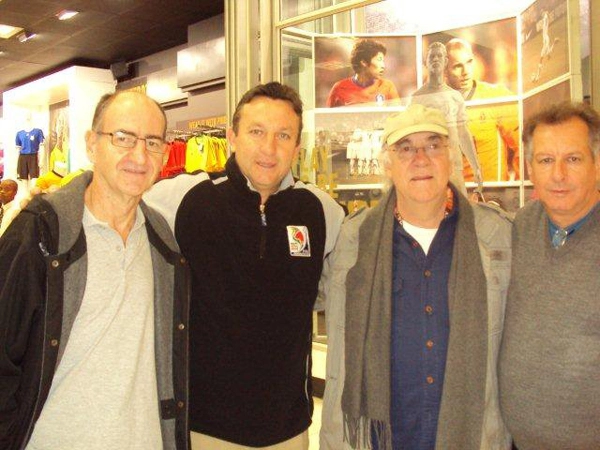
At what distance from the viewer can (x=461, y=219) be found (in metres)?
1.92

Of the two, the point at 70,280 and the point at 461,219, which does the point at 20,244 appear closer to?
the point at 70,280

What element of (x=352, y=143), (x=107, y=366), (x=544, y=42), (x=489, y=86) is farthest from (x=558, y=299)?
(x=352, y=143)

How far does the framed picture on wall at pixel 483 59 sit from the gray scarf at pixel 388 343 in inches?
109

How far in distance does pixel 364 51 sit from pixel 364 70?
171 millimetres

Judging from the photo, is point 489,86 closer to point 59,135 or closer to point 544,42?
point 544,42

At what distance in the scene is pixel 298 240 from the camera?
80.5 inches

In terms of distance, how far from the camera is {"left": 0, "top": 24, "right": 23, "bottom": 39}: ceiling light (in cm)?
798

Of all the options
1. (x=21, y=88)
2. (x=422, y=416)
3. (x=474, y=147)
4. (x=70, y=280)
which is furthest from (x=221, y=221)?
(x=21, y=88)

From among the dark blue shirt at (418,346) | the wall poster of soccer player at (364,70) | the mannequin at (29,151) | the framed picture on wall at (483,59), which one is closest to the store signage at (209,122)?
the wall poster of soccer player at (364,70)

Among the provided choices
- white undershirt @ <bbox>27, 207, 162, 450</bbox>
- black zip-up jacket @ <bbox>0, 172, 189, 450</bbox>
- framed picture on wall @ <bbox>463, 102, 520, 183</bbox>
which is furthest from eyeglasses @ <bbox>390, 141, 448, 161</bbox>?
framed picture on wall @ <bbox>463, 102, 520, 183</bbox>

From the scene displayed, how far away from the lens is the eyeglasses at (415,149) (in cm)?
192

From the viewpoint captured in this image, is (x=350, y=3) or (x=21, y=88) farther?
(x=21, y=88)

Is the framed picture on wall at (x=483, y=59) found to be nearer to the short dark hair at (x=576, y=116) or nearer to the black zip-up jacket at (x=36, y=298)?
the short dark hair at (x=576, y=116)

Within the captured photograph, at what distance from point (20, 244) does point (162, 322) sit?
0.47m
